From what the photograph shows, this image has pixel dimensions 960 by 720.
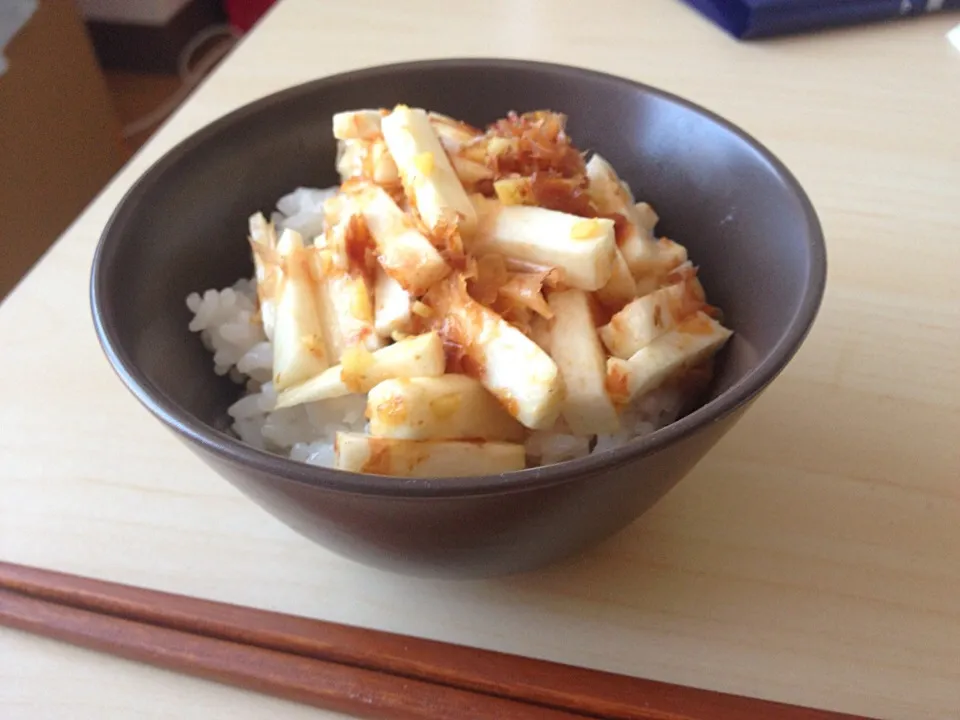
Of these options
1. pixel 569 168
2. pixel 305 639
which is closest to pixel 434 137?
pixel 569 168

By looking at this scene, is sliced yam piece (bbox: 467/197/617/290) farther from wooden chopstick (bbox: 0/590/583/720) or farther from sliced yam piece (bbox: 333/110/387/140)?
wooden chopstick (bbox: 0/590/583/720)

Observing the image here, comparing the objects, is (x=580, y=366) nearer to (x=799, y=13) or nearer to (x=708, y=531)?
(x=708, y=531)

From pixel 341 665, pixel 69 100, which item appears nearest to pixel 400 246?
pixel 341 665

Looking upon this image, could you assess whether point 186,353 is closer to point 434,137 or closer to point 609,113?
point 434,137

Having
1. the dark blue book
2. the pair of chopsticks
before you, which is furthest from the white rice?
the dark blue book

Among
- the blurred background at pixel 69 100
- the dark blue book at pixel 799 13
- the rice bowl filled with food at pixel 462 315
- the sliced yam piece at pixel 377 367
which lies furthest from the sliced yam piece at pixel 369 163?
the blurred background at pixel 69 100

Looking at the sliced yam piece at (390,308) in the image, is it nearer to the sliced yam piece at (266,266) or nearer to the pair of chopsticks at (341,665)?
the sliced yam piece at (266,266)
